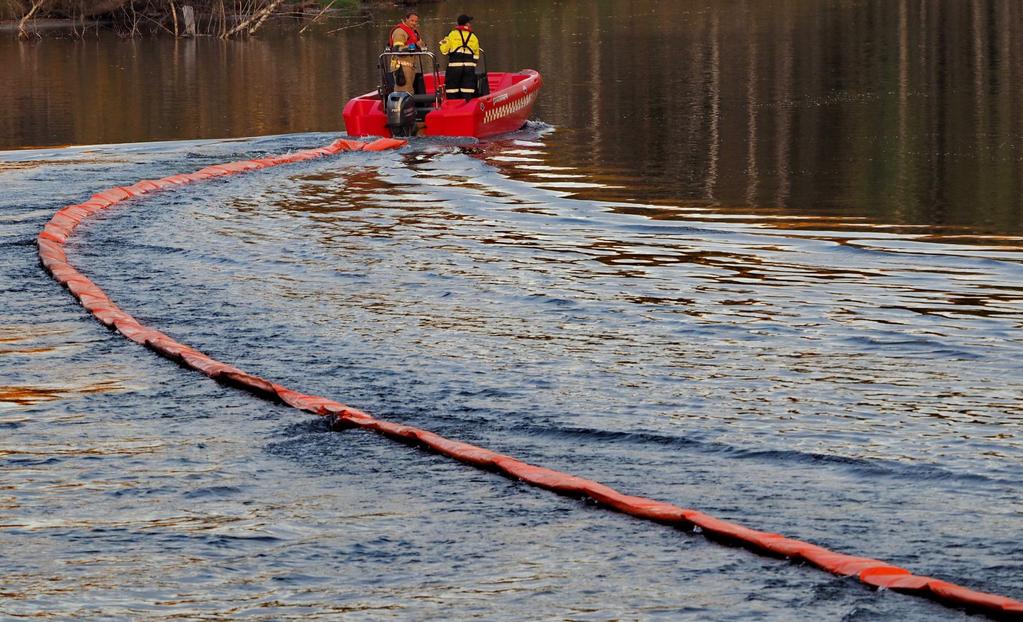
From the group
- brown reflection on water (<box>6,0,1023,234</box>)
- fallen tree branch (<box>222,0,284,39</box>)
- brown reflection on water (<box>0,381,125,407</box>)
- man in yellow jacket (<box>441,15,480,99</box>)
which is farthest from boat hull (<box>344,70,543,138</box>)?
fallen tree branch (<box>222,0,284,39</box>)

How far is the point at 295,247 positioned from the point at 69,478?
776cm

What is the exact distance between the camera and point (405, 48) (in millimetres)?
24938

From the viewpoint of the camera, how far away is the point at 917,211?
17.0m

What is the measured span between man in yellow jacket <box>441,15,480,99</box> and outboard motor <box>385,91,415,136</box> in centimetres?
88

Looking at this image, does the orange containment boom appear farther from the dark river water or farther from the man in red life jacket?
the man in red life jacket

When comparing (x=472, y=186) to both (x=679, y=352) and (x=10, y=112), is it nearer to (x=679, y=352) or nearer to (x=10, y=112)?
(x=679, y=352)

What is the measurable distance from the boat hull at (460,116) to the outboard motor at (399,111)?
33cm

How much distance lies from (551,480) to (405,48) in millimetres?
18290

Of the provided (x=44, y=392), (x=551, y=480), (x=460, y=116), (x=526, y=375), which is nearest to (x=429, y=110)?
(x=460, y=116)

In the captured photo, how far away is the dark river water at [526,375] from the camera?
642 cm

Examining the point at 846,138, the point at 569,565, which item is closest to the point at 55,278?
the point at 569,565

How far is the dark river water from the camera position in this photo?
21.1 ft

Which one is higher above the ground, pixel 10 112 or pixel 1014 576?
pixel 10 112

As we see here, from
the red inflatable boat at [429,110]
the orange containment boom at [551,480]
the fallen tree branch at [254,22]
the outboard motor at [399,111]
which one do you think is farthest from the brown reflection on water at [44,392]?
the fallen tree branch at [254,22]
